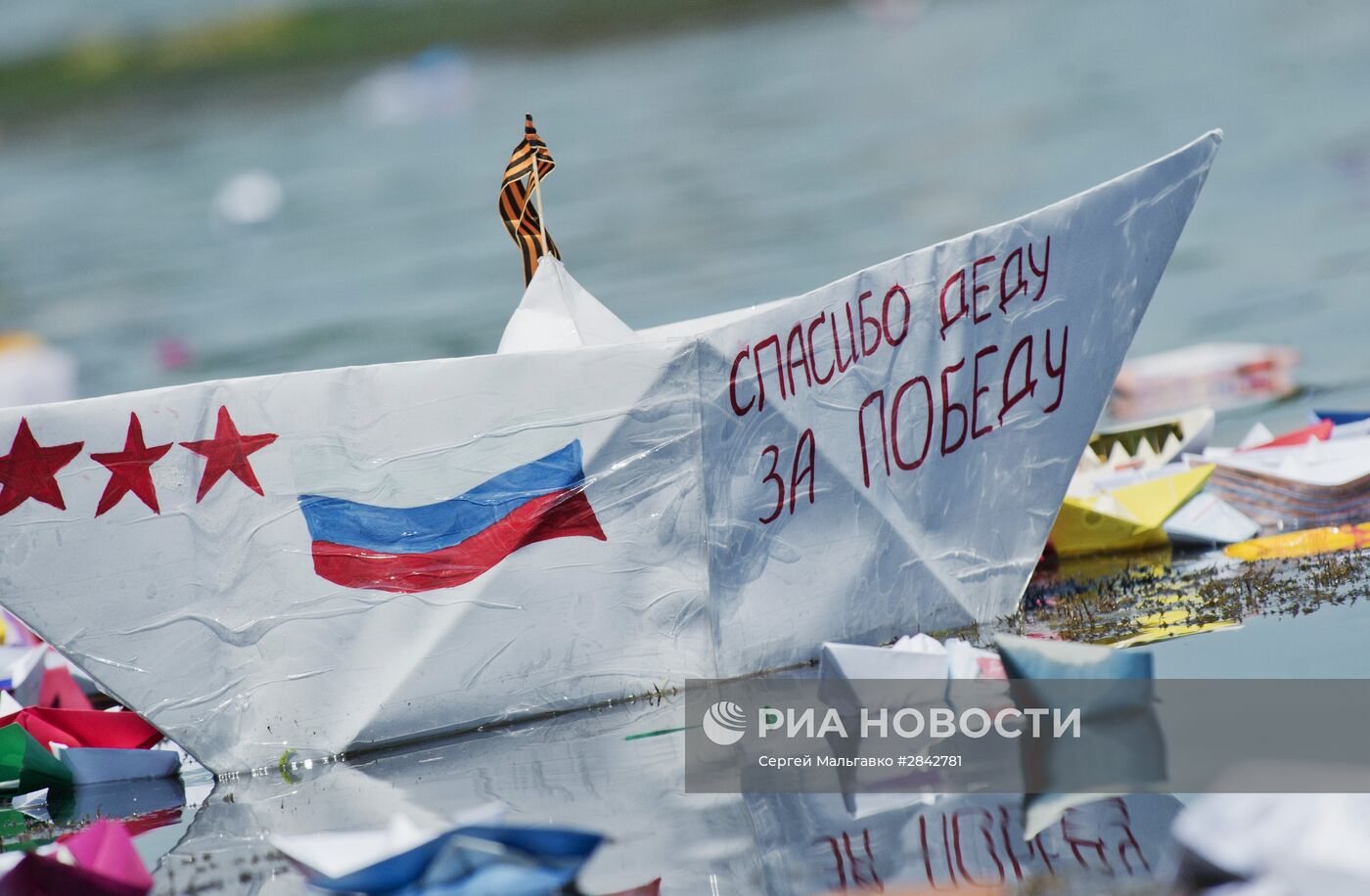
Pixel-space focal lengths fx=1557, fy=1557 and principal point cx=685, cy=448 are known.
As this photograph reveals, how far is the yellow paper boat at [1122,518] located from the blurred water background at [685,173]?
264 inches

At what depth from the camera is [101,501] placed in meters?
Result: 4.91

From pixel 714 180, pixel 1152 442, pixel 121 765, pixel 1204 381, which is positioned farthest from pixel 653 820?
pixel 714 180

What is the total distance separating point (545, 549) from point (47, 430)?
64.0 inches

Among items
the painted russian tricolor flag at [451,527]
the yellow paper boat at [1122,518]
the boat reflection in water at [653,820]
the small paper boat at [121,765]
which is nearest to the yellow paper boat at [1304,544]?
the yellow paper boat at [1122,518]

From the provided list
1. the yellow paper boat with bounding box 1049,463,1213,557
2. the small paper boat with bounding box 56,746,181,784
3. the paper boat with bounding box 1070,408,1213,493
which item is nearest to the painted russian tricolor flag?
the small paper boat with bounding box 56,746,181,784

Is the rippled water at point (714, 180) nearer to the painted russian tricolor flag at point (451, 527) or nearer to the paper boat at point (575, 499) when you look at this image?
the paper boat at point (575, 499)

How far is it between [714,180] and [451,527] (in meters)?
20.5

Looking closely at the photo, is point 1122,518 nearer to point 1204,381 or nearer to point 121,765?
point 121,765

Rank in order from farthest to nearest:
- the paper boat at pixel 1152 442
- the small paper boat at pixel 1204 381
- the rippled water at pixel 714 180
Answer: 1. the rippled water at pixel 714 180
2. the small paper boat at pixel 1204 381
3. the paper boat at pixel 1152 442

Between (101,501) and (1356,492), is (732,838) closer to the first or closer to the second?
(101,501)

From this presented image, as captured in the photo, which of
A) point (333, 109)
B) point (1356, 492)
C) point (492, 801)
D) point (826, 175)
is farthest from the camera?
point (333, 109)

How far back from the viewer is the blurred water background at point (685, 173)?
1916 cm

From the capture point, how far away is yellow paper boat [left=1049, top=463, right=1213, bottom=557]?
7191 millimetres

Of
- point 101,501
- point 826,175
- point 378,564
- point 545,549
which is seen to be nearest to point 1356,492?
point 545,549
